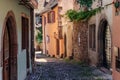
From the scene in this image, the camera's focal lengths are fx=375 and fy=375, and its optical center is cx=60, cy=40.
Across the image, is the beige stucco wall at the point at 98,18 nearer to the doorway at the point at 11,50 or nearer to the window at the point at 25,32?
the window at the point at 25,32

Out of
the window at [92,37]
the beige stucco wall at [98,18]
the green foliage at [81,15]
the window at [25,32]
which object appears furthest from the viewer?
the window at [92,37]

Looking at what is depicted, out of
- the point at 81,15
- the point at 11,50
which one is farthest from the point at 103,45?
the point at 11,50

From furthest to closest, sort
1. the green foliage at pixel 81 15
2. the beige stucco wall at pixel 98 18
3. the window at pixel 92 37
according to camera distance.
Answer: the window at pixel 92 37
the green foliage at pixel 81 15
the beige stucco wall at pixel 98 18

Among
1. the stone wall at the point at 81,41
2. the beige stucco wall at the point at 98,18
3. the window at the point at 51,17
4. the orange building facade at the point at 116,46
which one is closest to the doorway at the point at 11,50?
the orange building facade at the point at 116,46

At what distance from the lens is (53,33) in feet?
129

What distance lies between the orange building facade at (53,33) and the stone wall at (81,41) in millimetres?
8311

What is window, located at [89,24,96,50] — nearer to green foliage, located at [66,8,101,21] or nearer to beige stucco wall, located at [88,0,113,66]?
beige stucco wall, located at [88,0,113,66]

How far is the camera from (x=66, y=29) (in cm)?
3200

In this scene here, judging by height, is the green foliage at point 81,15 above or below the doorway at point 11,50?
above

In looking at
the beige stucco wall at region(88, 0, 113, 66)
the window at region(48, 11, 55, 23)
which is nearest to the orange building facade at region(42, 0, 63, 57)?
the window at region(48, 11, 55, 23)

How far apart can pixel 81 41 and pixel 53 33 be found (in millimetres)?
14475

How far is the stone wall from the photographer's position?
2444cm

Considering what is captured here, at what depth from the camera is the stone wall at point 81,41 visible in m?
24.4

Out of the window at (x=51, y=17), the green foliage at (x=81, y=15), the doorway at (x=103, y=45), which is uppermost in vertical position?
the window at (x=51, y=17)
